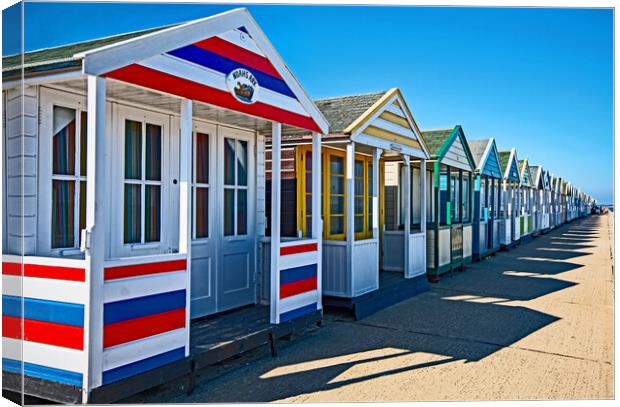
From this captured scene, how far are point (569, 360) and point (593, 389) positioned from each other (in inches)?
32.5

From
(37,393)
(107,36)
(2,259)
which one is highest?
(107,36)

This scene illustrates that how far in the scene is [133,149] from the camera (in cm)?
497

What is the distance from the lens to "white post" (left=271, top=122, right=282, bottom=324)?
5.63 metres

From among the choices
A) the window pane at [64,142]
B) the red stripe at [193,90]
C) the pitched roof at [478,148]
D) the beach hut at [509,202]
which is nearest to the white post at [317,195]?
the red stripe at [193,90]

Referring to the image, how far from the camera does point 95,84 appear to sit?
3613mm

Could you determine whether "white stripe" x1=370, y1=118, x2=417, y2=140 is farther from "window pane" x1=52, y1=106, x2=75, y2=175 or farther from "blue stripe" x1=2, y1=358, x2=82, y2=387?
"blue stripe" x1=2, y1=358, x2=82, y2=387

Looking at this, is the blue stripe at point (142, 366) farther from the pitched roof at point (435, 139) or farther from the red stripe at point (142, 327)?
the pitched roof at point (435, 139)

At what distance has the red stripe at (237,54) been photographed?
15.4 ft

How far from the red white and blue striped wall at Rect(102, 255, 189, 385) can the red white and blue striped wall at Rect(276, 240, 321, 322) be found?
161 cm

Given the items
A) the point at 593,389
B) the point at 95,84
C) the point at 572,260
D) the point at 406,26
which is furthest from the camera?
the point at 572,260

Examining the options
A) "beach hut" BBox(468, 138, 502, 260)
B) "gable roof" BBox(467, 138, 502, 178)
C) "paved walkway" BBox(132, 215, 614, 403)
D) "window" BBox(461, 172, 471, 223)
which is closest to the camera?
"paved walkway" BBox(132, 215, 614, 403)

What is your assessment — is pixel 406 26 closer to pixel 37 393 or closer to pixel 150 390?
pixel 150 390

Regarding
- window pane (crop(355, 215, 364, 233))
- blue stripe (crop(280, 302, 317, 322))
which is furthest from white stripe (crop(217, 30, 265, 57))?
window pane (crop(355, 215, 364, 233))

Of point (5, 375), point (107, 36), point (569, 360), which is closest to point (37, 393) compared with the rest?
point (5, 375)
